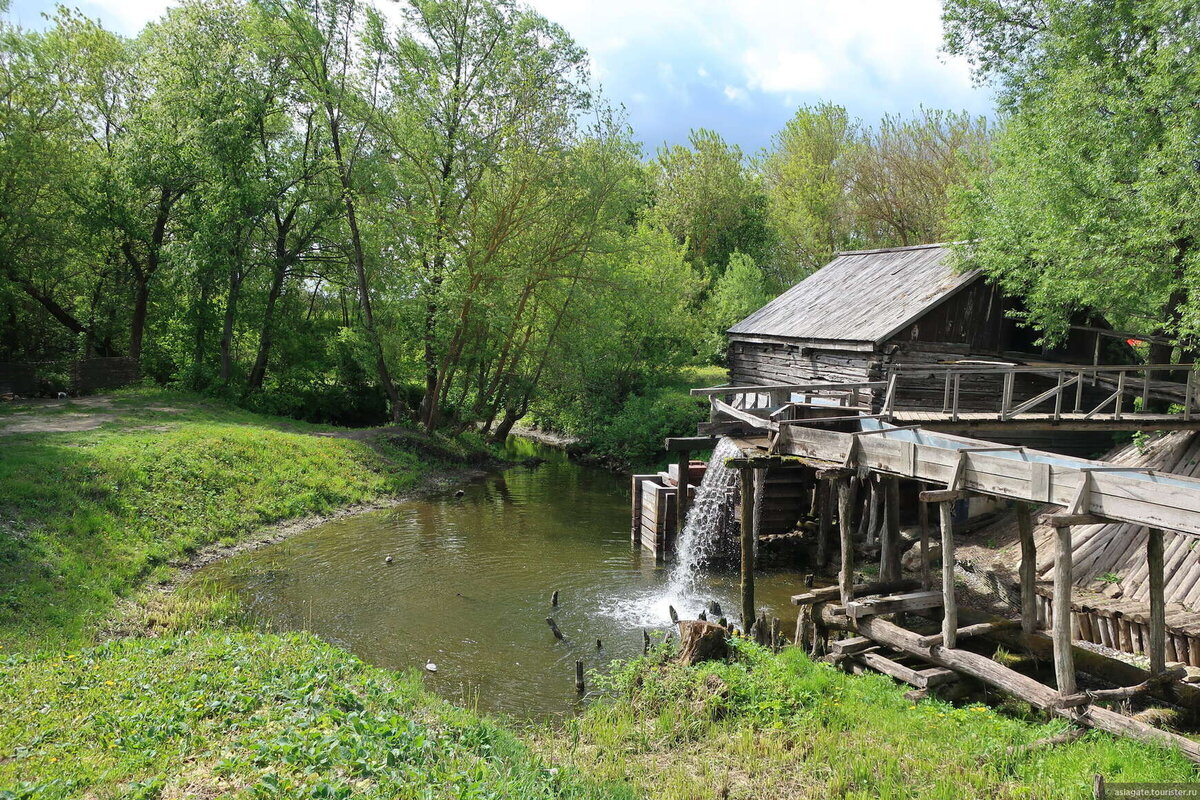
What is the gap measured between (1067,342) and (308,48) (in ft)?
77.8

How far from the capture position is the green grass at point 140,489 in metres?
11.3

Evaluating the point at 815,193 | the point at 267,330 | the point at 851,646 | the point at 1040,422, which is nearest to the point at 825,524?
the point at 1040,422

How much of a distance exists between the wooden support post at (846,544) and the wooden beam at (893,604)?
550mm

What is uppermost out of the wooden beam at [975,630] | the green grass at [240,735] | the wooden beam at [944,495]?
the wooden beam at [944,495]

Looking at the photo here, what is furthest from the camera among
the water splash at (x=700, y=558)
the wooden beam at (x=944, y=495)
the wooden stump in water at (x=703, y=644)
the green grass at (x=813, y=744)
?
the water splash at (x=700, y=558)

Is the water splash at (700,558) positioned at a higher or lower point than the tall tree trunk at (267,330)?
lower

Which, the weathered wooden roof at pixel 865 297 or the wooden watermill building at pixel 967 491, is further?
→ the weathered wooden roof at pixel 865 297

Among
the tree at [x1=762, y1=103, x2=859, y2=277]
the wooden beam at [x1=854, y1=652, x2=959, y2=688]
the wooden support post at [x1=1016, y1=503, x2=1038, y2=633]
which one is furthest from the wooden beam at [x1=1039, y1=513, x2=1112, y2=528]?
the tree at [x1=762, y1=103, x2=859, y2=277]

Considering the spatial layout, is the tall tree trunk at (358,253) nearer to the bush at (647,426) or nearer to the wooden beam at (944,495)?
the bush at (647,426)

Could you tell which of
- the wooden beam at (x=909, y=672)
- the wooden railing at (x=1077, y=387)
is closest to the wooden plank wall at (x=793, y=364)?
the wooden railing at (x=1077, y=387)

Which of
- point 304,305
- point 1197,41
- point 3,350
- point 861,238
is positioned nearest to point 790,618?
point 1197,41

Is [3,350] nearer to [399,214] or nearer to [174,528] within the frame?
[399,214]

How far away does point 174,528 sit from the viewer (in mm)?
15266

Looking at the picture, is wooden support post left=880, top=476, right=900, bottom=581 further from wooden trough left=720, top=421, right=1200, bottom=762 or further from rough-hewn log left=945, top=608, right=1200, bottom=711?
rough-hewn log left=945, top=608, right=1200, bottom=711
